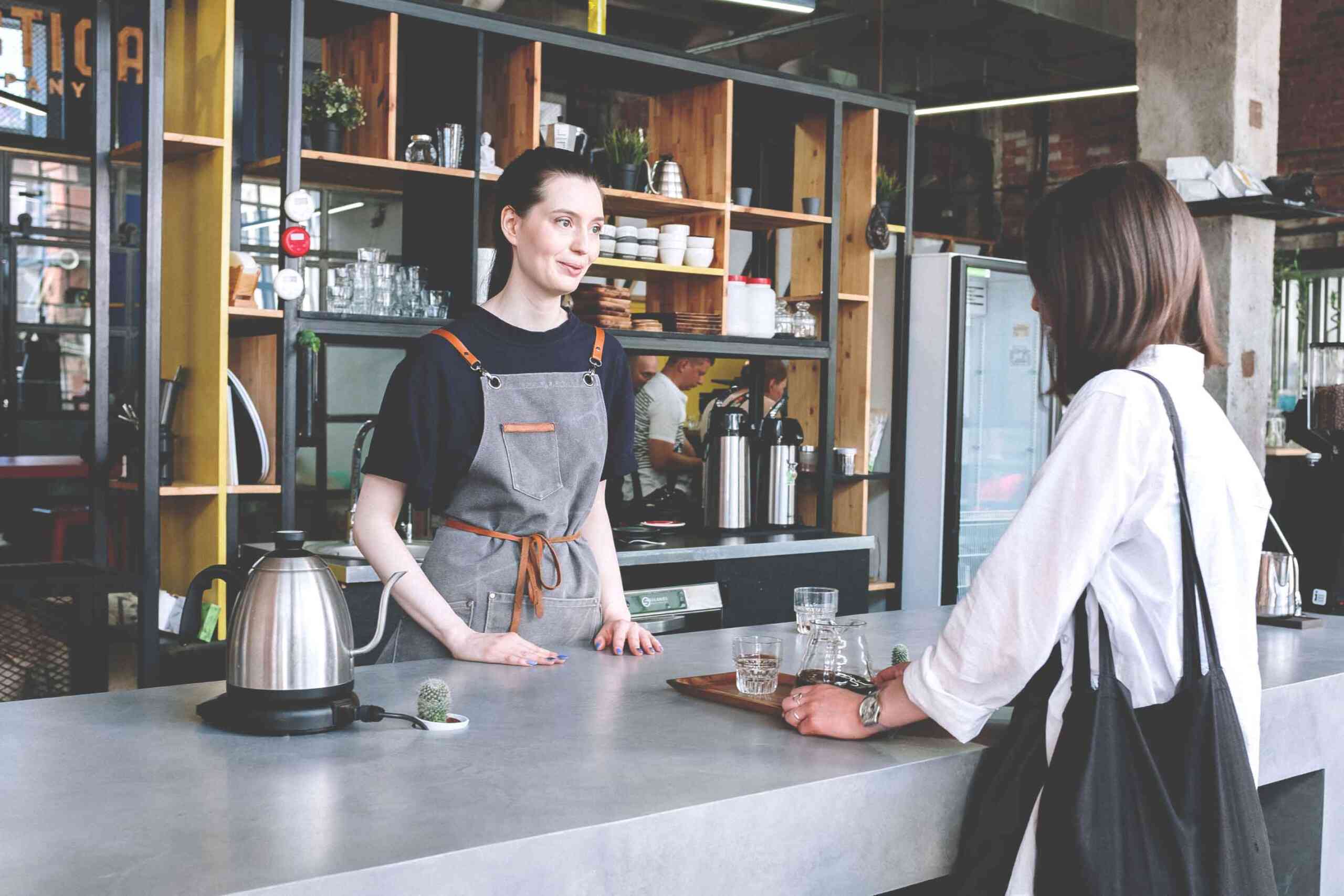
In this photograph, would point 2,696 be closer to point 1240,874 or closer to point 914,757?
point 914,757

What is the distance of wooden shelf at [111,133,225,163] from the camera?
348 cm

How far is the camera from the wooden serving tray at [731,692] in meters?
1.70

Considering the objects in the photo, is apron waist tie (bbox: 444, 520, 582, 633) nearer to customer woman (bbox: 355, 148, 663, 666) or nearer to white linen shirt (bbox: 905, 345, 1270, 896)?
customer woman (bbox: 355, 148, 663, 666)

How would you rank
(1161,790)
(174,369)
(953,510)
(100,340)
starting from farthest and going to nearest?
(953,510)
(174,369)
(100,340)
(1161,790)

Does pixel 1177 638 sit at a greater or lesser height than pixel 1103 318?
lesser

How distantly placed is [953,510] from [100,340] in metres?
3.29

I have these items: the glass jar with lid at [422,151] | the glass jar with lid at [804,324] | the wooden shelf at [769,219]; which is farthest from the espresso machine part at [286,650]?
the glass jar with lid at [804,324]

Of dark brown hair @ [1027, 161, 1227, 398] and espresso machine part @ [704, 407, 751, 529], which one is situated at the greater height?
dark brown hair @ [1027, 161, 1227, 398]

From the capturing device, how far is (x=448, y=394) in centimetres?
214

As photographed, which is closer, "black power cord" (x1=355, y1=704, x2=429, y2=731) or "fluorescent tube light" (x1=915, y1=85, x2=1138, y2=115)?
"black power cord" (x1=355, y1=704, x2=429, y2=731)

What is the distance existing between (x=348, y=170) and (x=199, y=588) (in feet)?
8.40

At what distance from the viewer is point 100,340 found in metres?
3.53

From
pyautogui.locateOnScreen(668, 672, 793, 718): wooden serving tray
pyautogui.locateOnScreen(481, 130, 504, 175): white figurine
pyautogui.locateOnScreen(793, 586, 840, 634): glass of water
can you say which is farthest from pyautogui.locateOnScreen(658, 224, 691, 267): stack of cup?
pyautogui.locateOnScreen(668, 672, 793, 718): wooden serving tray

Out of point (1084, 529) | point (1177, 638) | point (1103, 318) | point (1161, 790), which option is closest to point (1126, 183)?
point (1103, 318)
